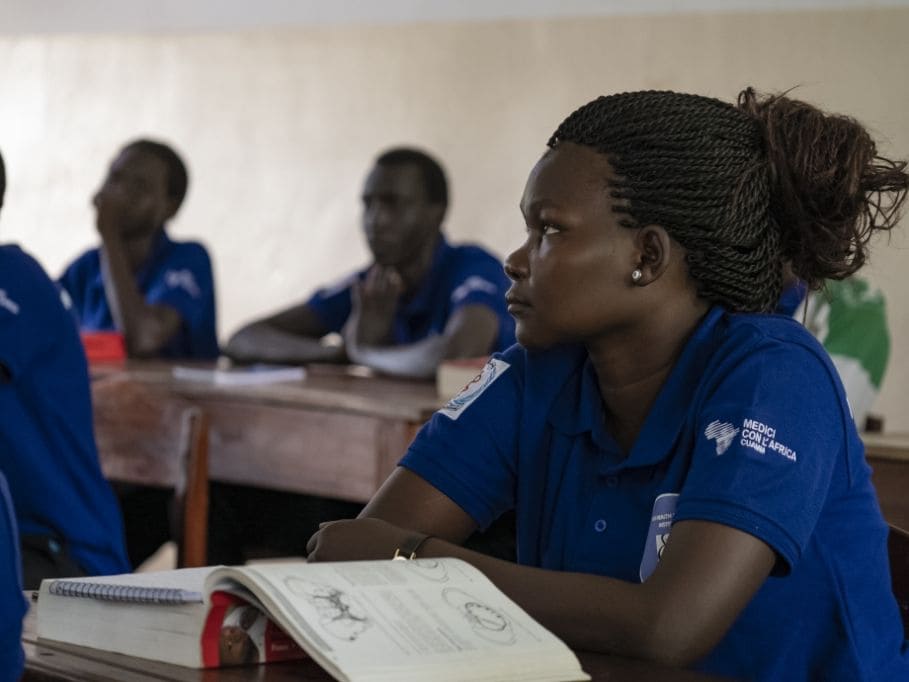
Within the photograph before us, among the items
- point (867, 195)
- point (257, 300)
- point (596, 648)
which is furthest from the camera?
point (257, 300)

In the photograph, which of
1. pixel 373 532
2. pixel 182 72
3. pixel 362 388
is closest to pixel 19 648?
pixel 373 532

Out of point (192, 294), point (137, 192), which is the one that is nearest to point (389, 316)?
point (192, 294)

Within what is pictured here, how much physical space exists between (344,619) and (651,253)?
23.4 inches

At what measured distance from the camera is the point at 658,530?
1340 mm

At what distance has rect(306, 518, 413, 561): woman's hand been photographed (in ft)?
4.40

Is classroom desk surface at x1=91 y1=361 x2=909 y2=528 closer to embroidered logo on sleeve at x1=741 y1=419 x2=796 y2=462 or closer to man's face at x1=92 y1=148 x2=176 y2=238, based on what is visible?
man's face at x1=92 y1=148 x2=176 y2=238

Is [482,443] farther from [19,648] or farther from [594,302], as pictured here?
[19,648]

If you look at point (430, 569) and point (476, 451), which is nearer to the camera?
point (430, 569)

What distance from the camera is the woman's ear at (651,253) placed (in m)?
1.42

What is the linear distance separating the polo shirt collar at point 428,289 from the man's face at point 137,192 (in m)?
1.02

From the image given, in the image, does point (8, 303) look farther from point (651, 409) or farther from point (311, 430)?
point (651, 409)

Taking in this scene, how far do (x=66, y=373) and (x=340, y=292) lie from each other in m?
1.95

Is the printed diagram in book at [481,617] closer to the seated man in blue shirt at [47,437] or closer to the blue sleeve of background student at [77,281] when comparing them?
the seated man in blue shirt at [47,437]

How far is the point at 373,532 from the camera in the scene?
1.36 meters
